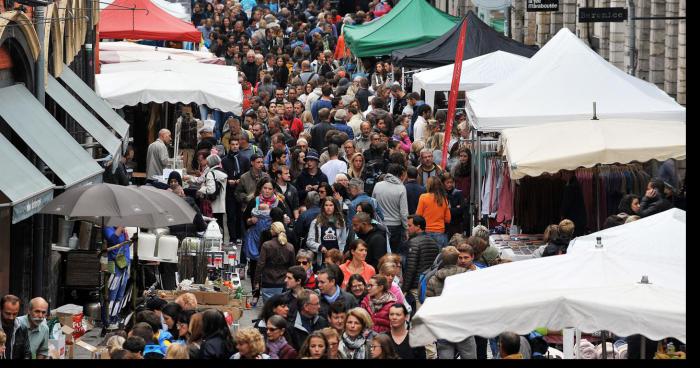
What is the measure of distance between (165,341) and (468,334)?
2.72 m

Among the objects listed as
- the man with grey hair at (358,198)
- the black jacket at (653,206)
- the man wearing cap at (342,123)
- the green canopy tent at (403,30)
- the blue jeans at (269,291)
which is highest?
the green canopy tent at (403,30)

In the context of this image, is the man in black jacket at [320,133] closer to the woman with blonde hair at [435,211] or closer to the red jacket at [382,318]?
the woman with blonde hair at [435,211]

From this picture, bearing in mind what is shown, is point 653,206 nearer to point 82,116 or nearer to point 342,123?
point 82,116

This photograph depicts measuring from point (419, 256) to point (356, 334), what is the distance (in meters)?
4.51

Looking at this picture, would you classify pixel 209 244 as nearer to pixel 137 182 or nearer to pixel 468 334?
pixel 137 182

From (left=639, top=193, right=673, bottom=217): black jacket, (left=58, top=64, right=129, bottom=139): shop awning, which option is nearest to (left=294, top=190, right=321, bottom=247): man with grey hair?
(left=639, top=193, right=673, bottom=217): black jacket

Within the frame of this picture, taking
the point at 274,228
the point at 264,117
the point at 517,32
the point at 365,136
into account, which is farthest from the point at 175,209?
the point at 517,32

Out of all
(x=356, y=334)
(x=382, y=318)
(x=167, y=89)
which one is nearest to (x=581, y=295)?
(x=356, y=334)

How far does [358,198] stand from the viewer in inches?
809

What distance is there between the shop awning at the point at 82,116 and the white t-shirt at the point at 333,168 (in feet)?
8.71

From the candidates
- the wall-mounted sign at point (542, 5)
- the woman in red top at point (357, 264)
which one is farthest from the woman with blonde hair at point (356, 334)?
the wall-mounted sign at point (542, 5)

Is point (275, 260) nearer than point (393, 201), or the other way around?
point (275, 260)

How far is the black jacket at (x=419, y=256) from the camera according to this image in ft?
61.0

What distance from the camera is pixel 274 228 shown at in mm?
18594
